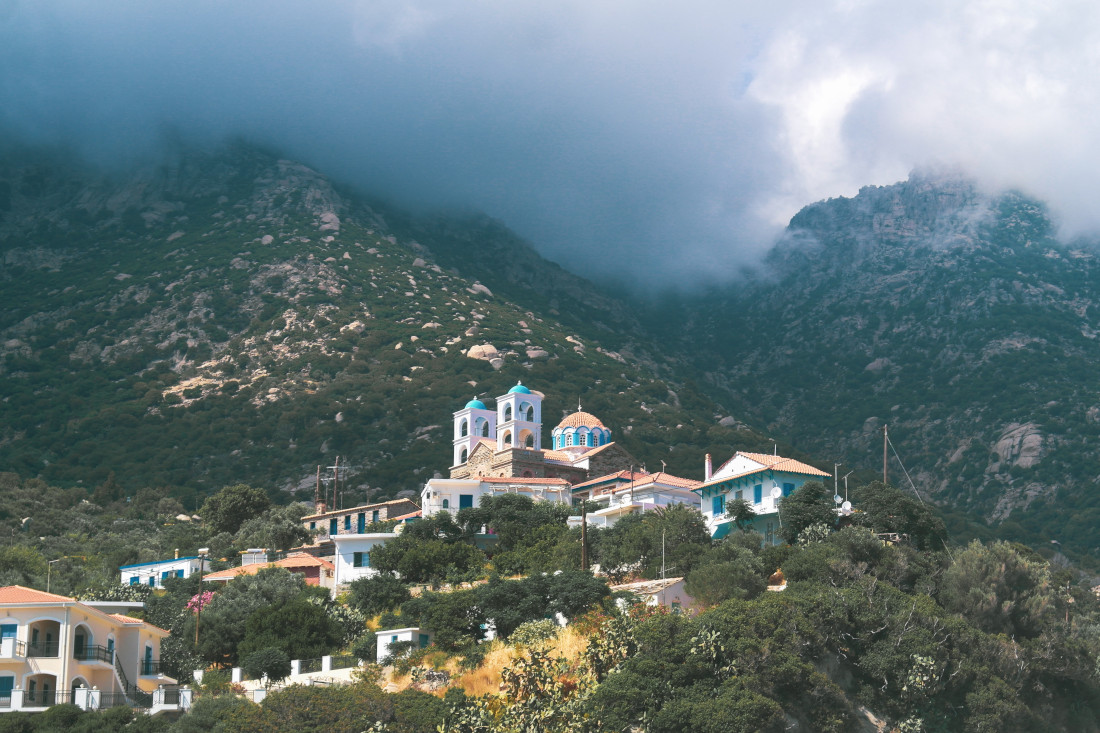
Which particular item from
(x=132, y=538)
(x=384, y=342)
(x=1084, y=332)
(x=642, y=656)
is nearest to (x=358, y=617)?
(x=642, y=656)

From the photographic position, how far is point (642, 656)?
1587 inches

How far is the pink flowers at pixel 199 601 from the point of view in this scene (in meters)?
52.6

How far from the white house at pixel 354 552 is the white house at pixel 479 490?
277 inches

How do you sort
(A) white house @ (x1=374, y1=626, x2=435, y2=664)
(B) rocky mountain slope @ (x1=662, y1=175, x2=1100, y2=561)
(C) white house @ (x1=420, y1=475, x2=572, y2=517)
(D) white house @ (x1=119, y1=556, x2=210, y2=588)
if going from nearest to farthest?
(A) white house @ (x1=374, y1=626, x2=435, y2=664), (D) white house @ (x1=119, y1=556, x2=210, y2=588), (C) white house @ (x1=420, y1=475, x2=572, y2=517), (B) rocky mountain slope @ (x1=662, y1=175, x2=1100, y2=561)

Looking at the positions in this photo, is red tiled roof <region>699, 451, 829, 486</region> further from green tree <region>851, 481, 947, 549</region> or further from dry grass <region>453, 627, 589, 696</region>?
dry grass <region>453, 627, 589, 696</region>

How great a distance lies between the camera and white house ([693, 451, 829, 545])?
58.1 m

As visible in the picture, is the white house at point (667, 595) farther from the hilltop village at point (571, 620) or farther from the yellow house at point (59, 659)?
the yellow house at point (59, 659)

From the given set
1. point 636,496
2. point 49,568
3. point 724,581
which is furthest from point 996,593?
point 49,568

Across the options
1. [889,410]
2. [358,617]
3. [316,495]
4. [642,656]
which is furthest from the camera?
[889,410]

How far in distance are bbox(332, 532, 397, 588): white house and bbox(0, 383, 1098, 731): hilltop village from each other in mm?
102

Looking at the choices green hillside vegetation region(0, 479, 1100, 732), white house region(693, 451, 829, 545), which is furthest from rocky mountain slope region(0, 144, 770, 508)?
green hillside vegetation region(0, 479, 1100, 732)

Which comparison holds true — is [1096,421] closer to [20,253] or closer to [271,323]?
[271,323]

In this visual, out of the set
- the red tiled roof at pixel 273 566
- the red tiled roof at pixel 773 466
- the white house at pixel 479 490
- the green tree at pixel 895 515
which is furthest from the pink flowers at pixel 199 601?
the green tree at pixel 895 515

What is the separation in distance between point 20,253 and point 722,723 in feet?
394
